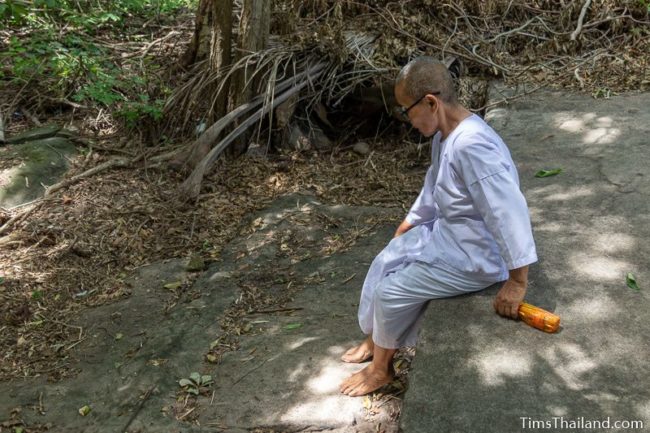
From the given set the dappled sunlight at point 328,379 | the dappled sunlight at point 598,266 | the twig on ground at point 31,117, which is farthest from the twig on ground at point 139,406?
the twig on ground at point 31,117

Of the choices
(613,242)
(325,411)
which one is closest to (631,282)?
(613,242)

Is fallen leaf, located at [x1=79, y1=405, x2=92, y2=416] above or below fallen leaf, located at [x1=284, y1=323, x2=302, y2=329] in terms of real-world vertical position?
below

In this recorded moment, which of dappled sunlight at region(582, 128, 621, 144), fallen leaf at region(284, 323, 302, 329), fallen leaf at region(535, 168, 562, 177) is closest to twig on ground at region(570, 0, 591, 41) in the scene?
dappled sunlight at region(582, 128, 621, 144)

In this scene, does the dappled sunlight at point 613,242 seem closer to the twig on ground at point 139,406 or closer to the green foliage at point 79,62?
the twig on ground at point 139,406

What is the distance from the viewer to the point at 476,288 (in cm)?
299

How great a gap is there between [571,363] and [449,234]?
733 millimetres

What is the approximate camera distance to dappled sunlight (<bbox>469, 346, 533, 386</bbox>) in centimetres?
258

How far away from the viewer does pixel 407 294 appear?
293 centimetres

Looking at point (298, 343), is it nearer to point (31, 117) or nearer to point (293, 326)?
point (293, 326)

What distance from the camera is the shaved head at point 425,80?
282 cm

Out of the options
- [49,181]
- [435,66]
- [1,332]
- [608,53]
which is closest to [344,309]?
[435,66]

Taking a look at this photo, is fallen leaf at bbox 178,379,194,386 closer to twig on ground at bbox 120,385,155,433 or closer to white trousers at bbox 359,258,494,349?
twig on ground at bbox 120,385,155,433

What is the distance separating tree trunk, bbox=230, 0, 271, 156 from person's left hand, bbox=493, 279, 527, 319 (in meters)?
3.82

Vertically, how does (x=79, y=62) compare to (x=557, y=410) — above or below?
above
